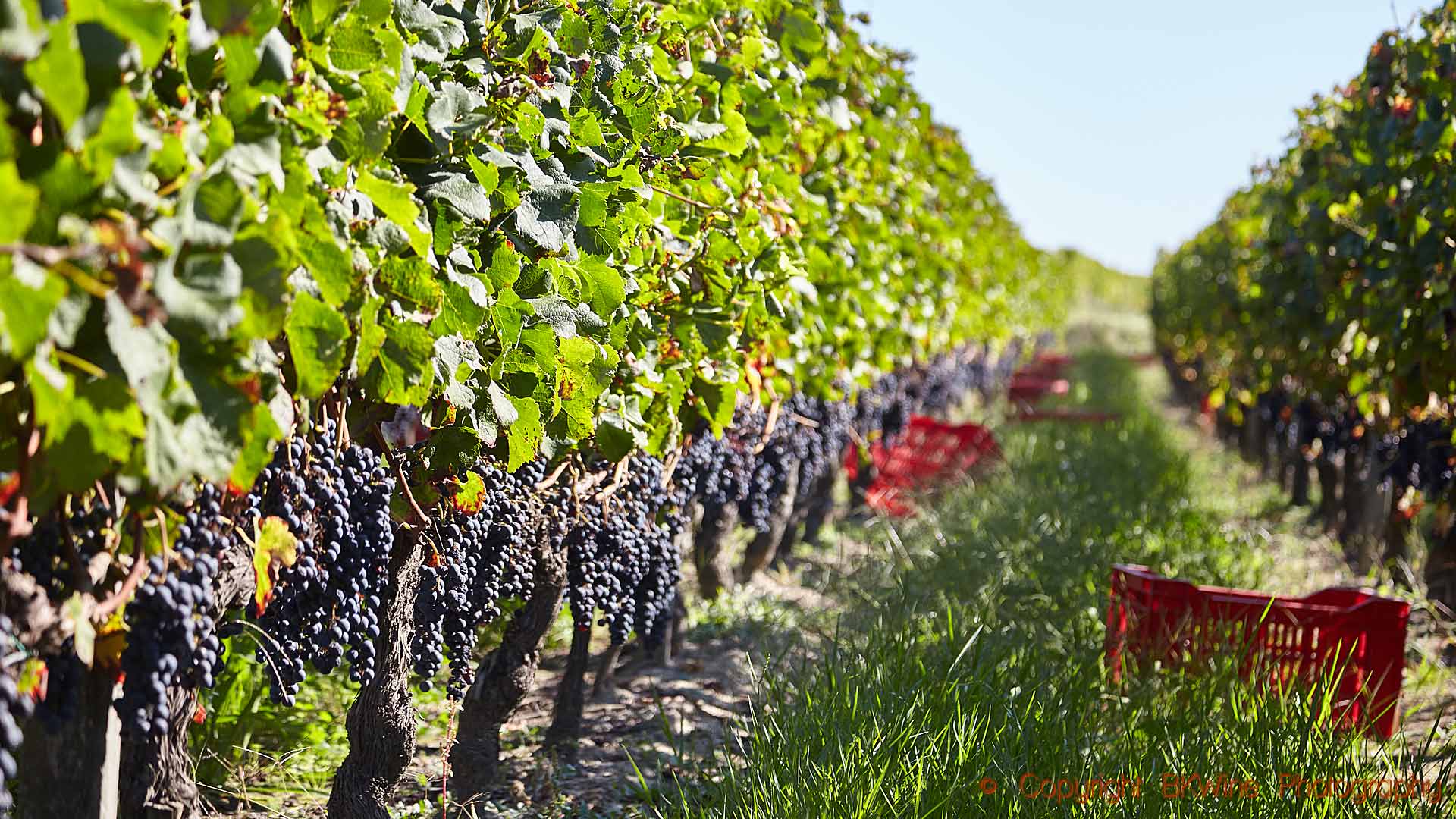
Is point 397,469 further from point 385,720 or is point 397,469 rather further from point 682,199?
point 682,199

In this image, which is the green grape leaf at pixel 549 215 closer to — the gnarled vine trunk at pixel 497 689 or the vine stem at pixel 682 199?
the vine stem at pixel 682 199

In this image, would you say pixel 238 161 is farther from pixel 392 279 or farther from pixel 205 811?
pixel 205 811

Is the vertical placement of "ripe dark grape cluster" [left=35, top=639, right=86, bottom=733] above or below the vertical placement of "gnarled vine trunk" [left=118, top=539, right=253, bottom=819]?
above

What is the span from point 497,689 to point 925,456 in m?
6.61

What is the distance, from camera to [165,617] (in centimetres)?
181

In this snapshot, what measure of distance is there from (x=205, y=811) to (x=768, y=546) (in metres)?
3.64

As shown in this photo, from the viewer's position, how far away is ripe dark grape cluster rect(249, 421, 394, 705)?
2102 mm

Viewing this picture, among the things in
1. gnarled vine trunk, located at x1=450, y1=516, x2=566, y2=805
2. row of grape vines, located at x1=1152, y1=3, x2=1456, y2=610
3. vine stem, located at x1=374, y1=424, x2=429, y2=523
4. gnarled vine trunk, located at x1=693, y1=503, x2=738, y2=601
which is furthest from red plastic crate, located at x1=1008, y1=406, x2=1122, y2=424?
vine stem, located at x1=374, y1=424, x2=429, y2=523

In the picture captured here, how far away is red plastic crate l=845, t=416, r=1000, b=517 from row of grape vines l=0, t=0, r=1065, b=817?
14.6 feet

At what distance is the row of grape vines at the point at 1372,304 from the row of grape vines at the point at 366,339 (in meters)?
2.49

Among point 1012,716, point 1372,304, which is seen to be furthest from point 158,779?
point 1372,304

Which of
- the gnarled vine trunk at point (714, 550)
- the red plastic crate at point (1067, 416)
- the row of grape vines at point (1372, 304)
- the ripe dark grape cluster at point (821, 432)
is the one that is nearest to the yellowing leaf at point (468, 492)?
the gnarled vine trunk at point (714, 550)

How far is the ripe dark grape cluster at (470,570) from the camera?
2.67 meters
